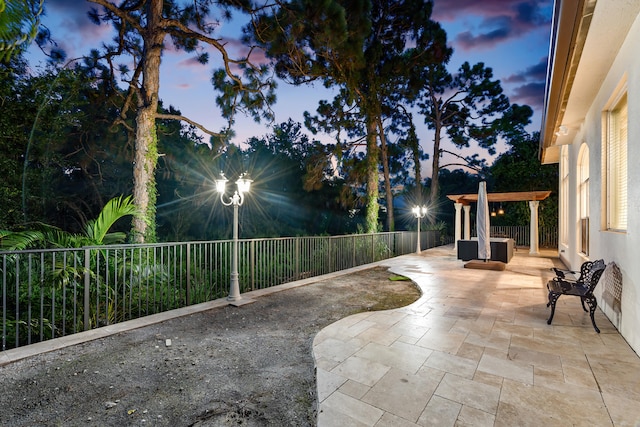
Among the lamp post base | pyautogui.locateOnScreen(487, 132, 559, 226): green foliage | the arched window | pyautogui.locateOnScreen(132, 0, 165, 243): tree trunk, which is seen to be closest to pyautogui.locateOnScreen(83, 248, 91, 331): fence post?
the lamp post base

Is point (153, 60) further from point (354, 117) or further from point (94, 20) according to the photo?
point (354, 117)

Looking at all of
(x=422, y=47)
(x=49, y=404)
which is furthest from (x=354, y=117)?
(x=49, y=404)

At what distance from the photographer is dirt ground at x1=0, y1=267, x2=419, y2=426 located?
1.95 metres

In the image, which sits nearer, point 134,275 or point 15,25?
point 15,25

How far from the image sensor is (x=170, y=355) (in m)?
2.87

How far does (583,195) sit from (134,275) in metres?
9.28

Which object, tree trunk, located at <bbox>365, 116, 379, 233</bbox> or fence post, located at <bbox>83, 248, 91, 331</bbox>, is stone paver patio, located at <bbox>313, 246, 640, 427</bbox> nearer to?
fence post, located at <bbox>83, 248, 91, 331</bbox>

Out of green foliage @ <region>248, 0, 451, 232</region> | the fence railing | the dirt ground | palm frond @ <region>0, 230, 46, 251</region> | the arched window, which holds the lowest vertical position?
the dirt ground

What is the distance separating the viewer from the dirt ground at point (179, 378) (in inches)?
76.6

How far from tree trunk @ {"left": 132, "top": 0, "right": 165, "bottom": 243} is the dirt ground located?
129 inches

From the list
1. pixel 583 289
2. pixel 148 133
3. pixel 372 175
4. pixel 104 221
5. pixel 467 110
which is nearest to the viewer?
pixel 583 289

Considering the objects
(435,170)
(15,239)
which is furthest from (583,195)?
(435,170)

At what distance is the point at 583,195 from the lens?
21.5 ft

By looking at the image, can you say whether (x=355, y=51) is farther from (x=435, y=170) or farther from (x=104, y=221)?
(x=435, y=170)
